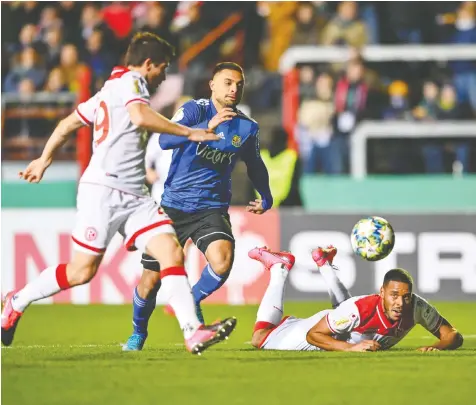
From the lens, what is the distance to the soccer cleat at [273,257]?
9156 millimetres

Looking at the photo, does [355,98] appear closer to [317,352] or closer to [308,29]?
[308,29]

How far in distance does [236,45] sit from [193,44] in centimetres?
61

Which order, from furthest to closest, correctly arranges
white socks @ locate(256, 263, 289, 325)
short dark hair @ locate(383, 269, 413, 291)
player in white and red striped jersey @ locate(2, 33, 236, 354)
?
1. white socks @ locate(256, 263, 289, 325)
2. short dark hair @ locate(383, 269, 413, 291)
3. player in white and red striped jersey @ locate(2, 33, 236, 354)

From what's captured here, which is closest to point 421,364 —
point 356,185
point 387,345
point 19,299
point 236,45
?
point 387,345

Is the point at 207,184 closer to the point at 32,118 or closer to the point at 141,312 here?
the point at 141,312

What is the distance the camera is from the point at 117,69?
303 inches

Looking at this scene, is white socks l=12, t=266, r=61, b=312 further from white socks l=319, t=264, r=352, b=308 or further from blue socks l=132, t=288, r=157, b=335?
white socks l=319, t=264, r=352, b=308

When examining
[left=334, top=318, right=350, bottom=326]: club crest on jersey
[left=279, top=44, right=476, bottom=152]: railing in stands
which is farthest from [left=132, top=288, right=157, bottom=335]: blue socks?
[left=279, top=44, right=476, bottom=152]: railing in stands

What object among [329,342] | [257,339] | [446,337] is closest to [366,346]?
[329,342]

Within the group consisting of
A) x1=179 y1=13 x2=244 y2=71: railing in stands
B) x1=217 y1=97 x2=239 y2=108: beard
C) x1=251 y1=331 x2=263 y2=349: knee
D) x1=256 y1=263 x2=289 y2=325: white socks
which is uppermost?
x1=179 y1=13 x2=244 y2=71: railing in stands

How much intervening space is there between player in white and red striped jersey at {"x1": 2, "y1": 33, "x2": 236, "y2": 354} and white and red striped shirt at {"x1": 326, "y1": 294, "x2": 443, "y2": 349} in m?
1.32

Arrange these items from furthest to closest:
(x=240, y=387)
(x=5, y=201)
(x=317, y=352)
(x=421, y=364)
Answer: (x=5, y=201), (x=317, y=352), (x=421, y=364), (x=240, y=387)

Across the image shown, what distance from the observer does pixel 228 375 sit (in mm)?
6980

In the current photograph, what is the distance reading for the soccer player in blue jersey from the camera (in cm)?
838
